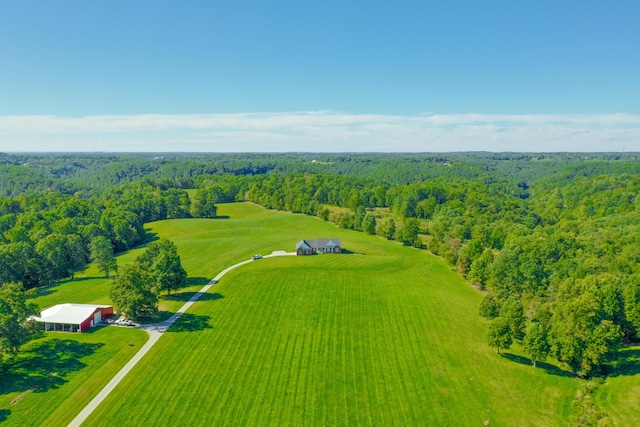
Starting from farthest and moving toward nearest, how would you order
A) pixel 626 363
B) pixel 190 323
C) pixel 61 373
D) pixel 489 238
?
pixel 489 238 < pixel 190 323 < pixel 626 363 < pixel 61 373

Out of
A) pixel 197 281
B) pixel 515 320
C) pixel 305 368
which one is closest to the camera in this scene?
pixel 305 368

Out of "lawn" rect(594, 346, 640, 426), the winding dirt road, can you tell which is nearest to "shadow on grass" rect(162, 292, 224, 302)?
the winding dirt road

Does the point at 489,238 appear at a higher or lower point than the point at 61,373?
higher

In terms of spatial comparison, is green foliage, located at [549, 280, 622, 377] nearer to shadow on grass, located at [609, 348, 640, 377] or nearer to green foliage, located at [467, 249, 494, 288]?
shadow on grass, located at [609, 348, 640, 377]

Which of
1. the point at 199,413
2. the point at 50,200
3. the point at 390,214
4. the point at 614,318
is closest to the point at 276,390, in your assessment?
the point at 199,413

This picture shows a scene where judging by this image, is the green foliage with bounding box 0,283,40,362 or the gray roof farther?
the gray roof

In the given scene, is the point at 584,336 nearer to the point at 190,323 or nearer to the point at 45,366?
the point at 190,323

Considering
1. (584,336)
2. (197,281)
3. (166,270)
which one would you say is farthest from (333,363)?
(197,281)
